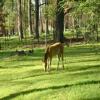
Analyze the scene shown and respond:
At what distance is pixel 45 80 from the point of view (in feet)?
69.8

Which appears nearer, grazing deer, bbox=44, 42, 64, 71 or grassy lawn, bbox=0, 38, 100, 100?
grassy lawn, bbox=0, 38, 100, 100

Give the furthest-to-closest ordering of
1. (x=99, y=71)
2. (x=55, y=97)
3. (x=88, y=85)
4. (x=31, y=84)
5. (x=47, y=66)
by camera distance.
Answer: (x=47, y=66), (x=99, y=71), (x=31, y=84), (x=88, y=85), (x=55, y=97)

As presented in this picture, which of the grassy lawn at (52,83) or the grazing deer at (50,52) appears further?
the grazing deer at (50,52)

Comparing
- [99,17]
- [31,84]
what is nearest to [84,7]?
[99,17]

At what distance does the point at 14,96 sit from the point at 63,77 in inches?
159

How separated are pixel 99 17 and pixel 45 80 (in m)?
4.71

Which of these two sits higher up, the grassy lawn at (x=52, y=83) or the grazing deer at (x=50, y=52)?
the grazing deer at (x=50, y=52)

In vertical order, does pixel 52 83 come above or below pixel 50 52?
below

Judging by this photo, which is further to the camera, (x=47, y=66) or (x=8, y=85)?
(x=47, y=66)

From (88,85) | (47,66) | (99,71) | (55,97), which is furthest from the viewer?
(47,66)

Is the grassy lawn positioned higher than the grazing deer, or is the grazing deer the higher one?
the grazing deer

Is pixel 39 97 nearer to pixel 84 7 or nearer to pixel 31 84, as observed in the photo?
pixel 31 84

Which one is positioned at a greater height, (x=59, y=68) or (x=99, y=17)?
(x=99, y=17)

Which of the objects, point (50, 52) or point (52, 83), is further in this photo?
point (50, 52)
